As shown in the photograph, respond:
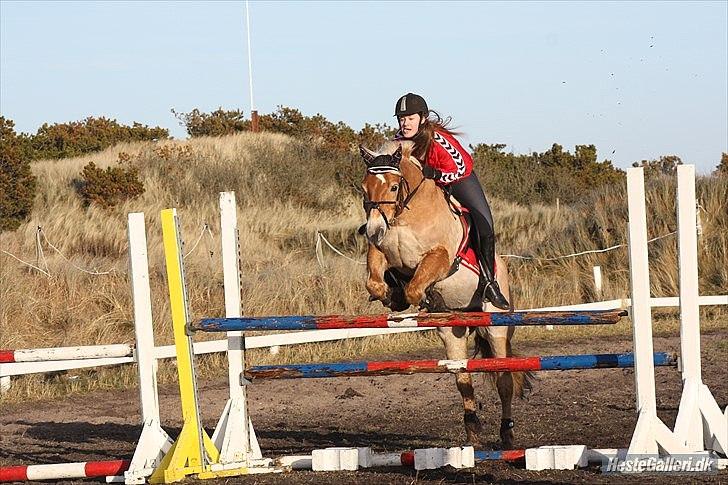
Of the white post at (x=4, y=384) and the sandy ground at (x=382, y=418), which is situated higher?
the white post at (x=4, y=384)

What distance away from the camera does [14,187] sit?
19.2 meters

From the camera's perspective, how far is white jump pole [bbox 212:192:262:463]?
5.84 m

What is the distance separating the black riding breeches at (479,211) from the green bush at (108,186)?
14.8m

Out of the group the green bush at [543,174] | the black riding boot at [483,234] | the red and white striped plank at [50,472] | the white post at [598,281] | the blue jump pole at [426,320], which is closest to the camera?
the blue jump pole at [426,320]


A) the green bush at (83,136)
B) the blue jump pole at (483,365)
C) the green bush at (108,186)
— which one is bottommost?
the blue jump pole at (483,365)

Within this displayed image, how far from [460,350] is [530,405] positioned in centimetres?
253

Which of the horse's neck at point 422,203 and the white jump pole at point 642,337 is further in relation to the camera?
the horse's neck at point 422,203

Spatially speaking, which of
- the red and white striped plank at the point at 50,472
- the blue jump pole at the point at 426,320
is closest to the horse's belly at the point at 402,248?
the blue jump pole at the point at 426,320

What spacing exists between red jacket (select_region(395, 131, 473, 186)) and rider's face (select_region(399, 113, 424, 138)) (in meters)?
0.06

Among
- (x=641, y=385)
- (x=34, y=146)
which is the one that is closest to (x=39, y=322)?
(x=641, y=385)

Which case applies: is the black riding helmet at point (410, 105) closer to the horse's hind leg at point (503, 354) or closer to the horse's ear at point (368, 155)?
the horse's ear at point (368, 155)

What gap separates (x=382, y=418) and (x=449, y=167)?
9.56 ft

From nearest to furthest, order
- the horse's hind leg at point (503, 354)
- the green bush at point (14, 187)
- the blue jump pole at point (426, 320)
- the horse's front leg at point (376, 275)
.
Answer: the blue jump pole at point (426, 320) → the horse's front leg at point (376, 275) → the horse's hind leg at point (503, 354) → the green bush at point (14, 187)

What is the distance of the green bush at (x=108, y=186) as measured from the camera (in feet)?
67.9
